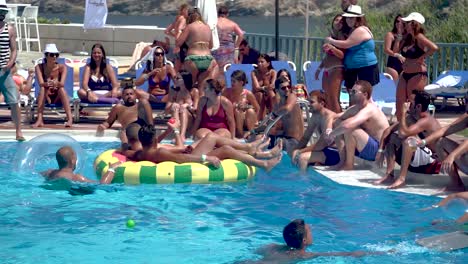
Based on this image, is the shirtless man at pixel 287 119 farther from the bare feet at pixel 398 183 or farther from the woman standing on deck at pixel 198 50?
the bare feet at pixel 398 183

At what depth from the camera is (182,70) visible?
1298 cm

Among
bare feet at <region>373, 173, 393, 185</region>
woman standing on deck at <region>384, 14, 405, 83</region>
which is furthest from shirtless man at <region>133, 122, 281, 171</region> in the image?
woman standing on deck at <region>384, 14, 405, 83</region>

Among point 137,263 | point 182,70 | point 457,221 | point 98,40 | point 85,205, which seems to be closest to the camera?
point 137,263

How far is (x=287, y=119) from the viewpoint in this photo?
1071 cm

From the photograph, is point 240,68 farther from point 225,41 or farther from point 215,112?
point 215,112

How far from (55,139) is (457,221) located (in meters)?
4.16

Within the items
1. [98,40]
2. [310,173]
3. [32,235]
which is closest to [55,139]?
[32,235]

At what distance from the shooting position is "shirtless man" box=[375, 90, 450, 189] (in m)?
8.86

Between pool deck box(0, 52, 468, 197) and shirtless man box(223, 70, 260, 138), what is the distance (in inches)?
47.7

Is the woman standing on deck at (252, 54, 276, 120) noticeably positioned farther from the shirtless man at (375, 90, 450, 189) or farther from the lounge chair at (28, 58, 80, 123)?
the shirtless man at (375, 90, 450, 189)

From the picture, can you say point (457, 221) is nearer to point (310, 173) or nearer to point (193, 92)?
point (310, 173)

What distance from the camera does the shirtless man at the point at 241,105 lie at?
11.8 meters

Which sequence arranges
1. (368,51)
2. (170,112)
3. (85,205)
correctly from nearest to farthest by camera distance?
1. (85,205)
2. (368,51)
3. (170,112)

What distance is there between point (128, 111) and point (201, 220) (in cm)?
320
